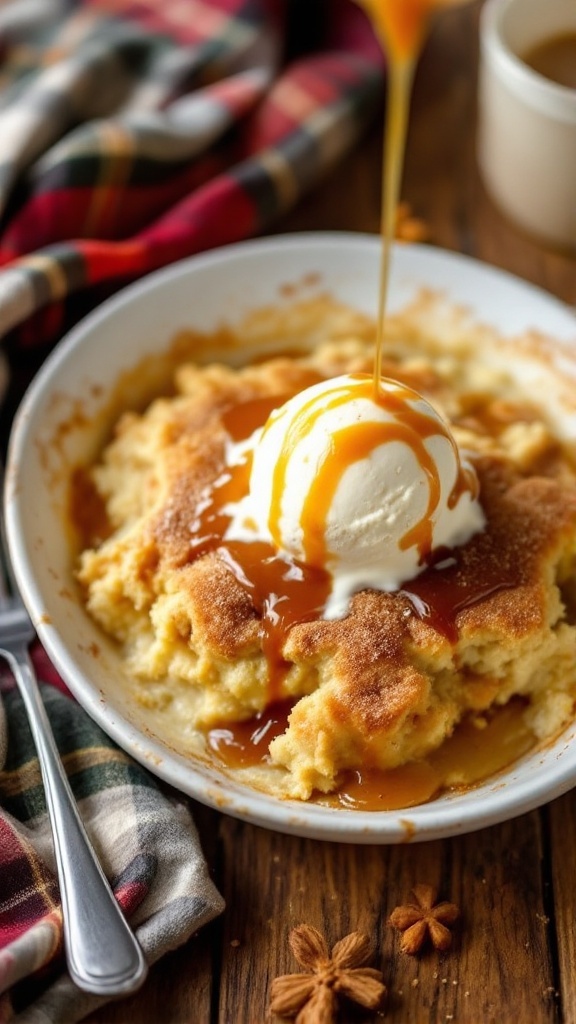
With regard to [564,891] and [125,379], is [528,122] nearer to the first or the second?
[125,379]

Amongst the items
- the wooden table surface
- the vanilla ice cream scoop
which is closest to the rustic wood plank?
the wooden table surface

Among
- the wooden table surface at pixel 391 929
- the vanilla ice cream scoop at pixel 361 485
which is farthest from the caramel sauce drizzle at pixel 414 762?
the vanilla ice cream scoop at pixel 361 485

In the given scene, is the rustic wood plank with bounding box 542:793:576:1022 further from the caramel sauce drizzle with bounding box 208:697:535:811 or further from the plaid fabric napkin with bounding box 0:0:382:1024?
the plaid fabric napkin with bounding box 0:0:382:1024

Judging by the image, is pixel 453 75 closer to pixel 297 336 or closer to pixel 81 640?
pixel 297 336

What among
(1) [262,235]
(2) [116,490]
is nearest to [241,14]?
(1) [262,235]

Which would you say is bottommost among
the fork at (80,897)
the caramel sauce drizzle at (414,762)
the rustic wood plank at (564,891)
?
the rustic wood plank at (564,891)

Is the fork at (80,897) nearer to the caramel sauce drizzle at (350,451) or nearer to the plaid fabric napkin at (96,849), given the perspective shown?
the plaid fabric napkin at (96,849)

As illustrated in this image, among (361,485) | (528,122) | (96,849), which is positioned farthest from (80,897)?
(528,122)
